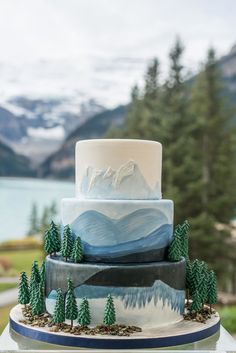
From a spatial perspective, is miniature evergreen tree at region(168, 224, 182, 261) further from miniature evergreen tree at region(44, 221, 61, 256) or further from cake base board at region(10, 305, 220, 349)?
miniature evergreen tree at region(44, 221, 61, 256)

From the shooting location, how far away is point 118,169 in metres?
4.62

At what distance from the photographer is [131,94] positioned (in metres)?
15.8

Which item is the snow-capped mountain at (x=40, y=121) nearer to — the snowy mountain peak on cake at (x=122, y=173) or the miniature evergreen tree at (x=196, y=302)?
the snowy mountain peak on cake at (x=122, y=173)

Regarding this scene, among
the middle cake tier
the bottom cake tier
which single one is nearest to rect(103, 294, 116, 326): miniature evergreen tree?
the bottom cake tier

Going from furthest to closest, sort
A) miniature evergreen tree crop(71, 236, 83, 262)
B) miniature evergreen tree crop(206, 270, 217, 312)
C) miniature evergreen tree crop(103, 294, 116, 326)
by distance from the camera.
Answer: miniature evergreen tree crop(206, 270, 217, 312) → miniature evergreen tree crop(71, 236, 83, 262) → miniature evergreen tree crop(103, 294, 116, 326)

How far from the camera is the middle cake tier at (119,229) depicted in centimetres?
450

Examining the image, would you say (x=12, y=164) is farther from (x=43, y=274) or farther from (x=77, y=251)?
(x=77, y=251)

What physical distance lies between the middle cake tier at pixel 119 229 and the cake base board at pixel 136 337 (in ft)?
2.06

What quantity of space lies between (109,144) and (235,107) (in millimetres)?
10483

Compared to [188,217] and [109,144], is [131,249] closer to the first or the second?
[109,144]

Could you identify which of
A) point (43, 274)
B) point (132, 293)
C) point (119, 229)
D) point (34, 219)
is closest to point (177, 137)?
point (34, 219)

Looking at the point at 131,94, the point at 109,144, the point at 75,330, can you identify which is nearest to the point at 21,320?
the point at 75,330

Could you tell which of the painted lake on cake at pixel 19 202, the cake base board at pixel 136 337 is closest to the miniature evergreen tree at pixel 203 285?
the cake base board at pixel 136 337

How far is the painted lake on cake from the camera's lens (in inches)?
617
